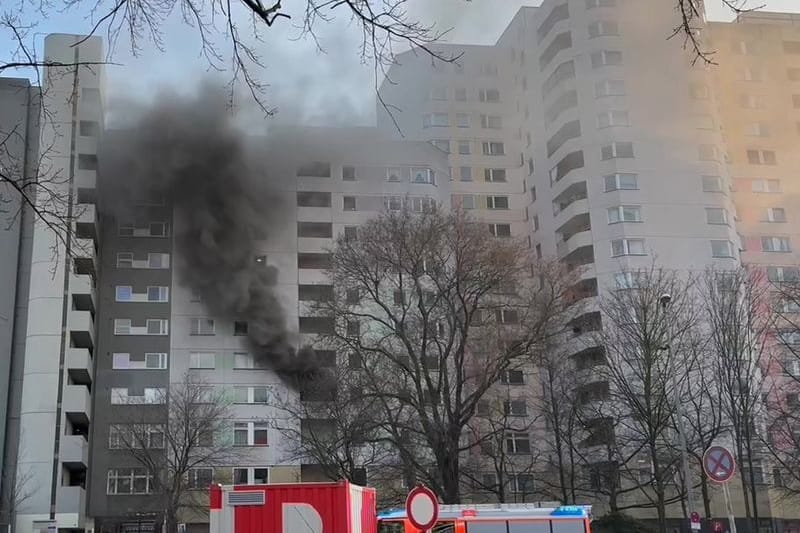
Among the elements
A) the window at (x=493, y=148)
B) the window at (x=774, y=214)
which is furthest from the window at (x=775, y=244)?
the window at (x=493, y=148)

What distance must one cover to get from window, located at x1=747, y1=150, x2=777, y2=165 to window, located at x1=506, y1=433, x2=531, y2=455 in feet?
81.8

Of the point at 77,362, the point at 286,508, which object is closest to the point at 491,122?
the point at 77,362

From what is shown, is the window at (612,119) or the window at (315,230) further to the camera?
the window at (315,230)

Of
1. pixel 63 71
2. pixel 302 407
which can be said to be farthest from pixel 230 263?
pixel 63 71

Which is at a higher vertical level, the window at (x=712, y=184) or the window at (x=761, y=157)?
the window at (x=761, y=157)

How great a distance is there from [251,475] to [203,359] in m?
7.96

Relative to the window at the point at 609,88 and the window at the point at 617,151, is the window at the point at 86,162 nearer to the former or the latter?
the window at the point at 617,151

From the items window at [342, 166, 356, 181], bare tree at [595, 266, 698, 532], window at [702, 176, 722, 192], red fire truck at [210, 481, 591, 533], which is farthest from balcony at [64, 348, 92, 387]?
window at [702, 176, 722, 192]

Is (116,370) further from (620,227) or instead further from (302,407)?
(620,227)

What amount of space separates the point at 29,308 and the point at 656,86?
40529 millimetres

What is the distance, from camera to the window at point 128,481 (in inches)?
1836

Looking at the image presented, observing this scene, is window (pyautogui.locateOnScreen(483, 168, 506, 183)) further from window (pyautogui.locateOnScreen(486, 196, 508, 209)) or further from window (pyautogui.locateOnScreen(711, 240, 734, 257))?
window (pyautogui.locateOnScreen(711, 240, 734, 257))

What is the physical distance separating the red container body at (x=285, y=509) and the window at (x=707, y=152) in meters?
47.1

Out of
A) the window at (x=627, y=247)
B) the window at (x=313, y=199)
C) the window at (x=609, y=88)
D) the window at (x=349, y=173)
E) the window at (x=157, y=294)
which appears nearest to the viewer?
the window at (x=627, y=247)
